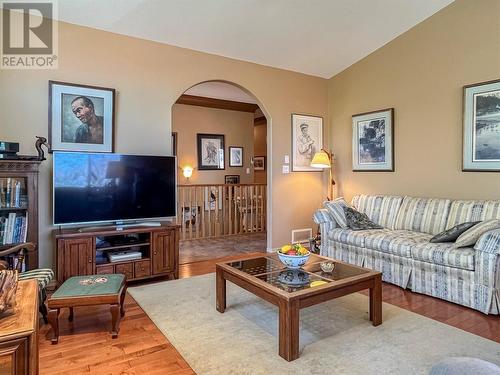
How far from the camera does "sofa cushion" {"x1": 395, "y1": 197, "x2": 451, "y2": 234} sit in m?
3.92

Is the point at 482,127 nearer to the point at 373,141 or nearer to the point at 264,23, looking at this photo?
the point at 373,141

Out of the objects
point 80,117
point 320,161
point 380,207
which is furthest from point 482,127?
point 80,117

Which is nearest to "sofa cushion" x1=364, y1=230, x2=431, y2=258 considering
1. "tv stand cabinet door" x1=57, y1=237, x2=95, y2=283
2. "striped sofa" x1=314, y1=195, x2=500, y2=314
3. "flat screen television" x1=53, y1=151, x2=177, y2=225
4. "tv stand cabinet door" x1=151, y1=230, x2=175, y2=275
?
"striped sofa" x1=314, y1=195, x2=500, y2=314

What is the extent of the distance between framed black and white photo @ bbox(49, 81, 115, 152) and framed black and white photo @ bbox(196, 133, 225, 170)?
13.7 ft

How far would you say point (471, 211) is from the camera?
144 inches

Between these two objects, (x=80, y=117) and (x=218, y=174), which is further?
(x=218, y=174)

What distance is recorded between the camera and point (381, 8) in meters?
4.03

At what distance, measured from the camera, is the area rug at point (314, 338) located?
6.97ft

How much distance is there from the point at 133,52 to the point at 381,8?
9.77 ft

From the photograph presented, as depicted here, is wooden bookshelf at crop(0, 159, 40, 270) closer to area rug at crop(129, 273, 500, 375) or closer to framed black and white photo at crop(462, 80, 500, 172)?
area rug at crop(129, 273, 500, 375)

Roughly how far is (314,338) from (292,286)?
438mm

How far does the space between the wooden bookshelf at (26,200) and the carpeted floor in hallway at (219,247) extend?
1.97 meters

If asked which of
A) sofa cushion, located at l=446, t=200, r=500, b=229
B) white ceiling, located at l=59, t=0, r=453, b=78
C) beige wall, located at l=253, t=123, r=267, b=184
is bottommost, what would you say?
sofa cushion, located at l=446, t=200, r=500, b=229

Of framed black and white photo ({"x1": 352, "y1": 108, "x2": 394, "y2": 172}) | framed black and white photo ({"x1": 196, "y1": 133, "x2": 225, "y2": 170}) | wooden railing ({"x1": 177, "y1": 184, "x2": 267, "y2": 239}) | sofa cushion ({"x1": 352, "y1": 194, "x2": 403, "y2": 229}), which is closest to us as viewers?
sofa cushion ({"x1": 352, "y1": 194, "x2": 403, "y2": 229})
